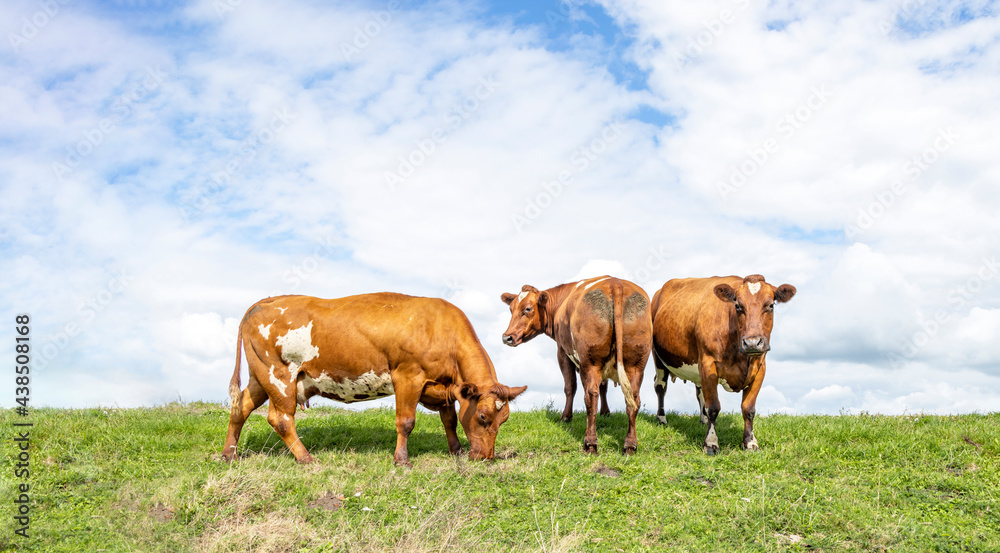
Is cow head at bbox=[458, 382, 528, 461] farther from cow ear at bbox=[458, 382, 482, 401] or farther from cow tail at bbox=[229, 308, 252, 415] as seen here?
cow tail at bbox=[229, 308, 252, 415]

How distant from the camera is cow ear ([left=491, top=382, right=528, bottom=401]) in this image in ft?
34.6

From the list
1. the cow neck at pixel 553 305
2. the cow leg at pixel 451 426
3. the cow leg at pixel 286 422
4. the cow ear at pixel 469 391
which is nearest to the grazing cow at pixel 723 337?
the cow neck at pixel 553 305

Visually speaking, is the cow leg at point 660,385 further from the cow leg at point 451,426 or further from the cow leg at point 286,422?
the cow leg at point 286,422

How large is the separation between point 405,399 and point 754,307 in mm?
5794

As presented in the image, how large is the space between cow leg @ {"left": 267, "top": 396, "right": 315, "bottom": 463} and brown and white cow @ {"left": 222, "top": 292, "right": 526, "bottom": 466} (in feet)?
0.05

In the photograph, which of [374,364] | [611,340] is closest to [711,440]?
[611,340]

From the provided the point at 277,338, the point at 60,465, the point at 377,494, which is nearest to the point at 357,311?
the point at 277,338

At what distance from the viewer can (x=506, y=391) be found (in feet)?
34.7

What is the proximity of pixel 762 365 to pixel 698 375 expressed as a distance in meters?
1.32

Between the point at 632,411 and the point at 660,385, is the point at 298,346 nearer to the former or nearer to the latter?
the point at 632,411

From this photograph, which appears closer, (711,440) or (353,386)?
(353,386)

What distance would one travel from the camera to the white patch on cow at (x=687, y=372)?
42.3 ft

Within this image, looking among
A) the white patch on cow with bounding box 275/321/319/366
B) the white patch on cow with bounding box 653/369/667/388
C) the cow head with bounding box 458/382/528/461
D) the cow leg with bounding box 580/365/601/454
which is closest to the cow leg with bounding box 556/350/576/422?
the white patch on cow with bounding box 653/369/667/388

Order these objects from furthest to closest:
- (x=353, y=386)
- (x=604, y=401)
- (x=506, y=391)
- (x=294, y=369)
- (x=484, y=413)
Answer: (x=604, y=401) < (x=294, y=369) < (x=353, y=386) < (x=506, y=391) < (x=484, y=413)
